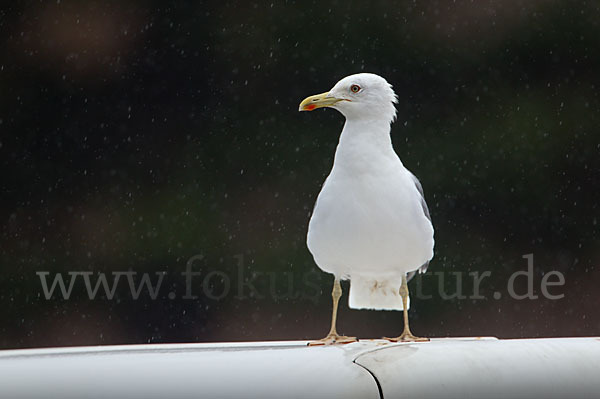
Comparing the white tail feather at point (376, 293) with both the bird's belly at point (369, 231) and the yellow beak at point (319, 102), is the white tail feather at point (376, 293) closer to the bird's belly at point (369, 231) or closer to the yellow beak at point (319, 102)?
the bird's belly at point (369, 231)

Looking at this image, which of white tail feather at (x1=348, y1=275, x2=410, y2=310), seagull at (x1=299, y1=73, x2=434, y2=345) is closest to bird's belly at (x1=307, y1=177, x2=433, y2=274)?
seagull at (x1=299, y1=73, x2=434, y2=345)

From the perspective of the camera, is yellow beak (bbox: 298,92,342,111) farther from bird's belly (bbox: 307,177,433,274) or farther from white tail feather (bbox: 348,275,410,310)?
white tail feather (bbox: 348,275,410,310)

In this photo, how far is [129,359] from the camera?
0.99 meters

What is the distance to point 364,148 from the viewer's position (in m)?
1.83

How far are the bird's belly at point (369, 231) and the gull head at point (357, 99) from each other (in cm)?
20

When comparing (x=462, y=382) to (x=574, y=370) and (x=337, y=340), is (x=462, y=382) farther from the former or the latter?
(x=337, y=340)

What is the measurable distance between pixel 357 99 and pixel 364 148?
131mm

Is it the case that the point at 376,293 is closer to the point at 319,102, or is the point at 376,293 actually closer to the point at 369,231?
the point at 369,231

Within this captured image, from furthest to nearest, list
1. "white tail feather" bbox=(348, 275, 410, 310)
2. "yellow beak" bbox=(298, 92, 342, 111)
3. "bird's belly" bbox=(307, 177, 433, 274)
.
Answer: "white tail feather" bbox=(348, 275, 410, 310)
"yellow beak" bbox=(298, 92, 342, 111)
"bird's belly" bbox=(307, 177, 433, 274)

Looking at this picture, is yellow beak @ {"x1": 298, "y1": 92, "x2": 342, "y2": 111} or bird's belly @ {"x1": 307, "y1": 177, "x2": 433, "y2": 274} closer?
bird's belly @ {"x1": 307, "y1": 177, "x2": 433, "y2": 274}

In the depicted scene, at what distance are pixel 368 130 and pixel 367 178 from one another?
138mm

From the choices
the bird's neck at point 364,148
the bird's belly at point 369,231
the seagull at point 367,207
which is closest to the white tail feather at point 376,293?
the seagull at point 367,207

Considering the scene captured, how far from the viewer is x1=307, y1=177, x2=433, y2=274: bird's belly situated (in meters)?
1.73

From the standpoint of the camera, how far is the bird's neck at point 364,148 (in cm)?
180
